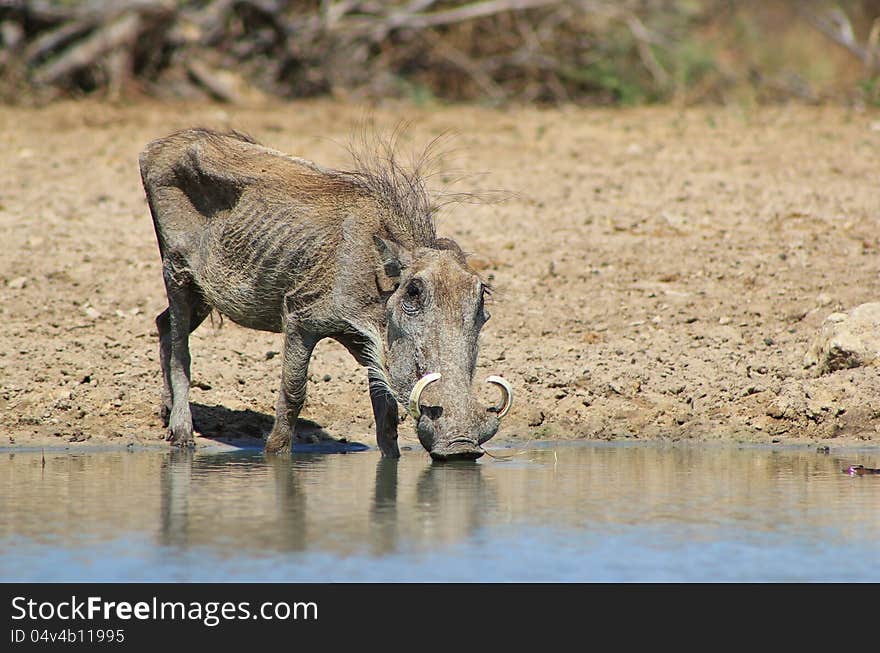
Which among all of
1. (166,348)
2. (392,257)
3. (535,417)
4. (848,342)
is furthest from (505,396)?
(848,342)

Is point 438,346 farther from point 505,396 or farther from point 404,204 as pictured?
point 404,204

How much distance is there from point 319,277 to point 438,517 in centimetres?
169

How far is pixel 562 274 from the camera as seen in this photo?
9.64 meters

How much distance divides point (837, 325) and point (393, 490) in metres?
3.14

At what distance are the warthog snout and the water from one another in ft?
0.63

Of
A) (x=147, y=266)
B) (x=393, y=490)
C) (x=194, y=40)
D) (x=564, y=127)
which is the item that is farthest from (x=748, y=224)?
(x=194, y=40)

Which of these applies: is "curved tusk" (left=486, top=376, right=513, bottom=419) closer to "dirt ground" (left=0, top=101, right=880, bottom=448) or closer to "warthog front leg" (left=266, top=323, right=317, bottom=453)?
"warthog front leg" (left=266, top=323, right=317, bottom=453)

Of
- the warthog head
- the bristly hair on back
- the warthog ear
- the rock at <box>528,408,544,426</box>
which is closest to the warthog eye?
the warthog head

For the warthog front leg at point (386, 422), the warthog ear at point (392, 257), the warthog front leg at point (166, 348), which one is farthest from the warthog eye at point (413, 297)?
the warthog front leg at point (166, 348)

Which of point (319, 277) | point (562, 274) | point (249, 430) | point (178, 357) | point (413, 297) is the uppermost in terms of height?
point (562, 274)

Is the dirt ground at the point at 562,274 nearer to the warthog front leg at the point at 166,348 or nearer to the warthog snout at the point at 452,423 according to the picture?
the warthog front leg at the point at 166,348

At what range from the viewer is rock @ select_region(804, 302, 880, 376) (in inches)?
313

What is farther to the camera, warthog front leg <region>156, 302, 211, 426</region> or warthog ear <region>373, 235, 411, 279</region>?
warthog front leg <region>156, 302, 211, 426</region>
